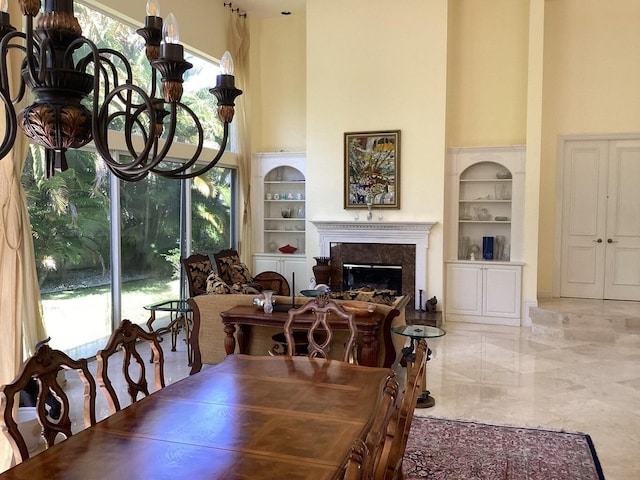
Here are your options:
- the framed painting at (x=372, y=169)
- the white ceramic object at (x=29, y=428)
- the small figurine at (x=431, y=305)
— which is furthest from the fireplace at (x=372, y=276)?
the white ceramic object at (x=29, y=428)

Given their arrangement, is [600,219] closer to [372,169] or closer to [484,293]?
[484,293]

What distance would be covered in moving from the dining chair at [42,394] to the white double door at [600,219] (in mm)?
7519

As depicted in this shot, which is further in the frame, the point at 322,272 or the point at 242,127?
the point at 242,127

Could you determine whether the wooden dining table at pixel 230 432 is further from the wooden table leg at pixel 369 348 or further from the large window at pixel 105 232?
the large window at pixel 105 232

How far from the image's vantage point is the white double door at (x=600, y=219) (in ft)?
25.7

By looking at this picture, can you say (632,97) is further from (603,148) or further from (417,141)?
(417,141)

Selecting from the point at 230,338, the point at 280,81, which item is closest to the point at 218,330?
the point at 230,338

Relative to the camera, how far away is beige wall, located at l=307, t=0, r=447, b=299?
7516 mm

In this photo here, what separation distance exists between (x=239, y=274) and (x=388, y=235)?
222cm

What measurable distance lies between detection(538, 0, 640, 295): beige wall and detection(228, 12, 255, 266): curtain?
182 inches

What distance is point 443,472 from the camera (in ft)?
10.8

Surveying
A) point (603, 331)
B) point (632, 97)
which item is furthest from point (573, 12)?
point (603, 331)

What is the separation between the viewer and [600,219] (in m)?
7.96

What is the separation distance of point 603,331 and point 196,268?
509cm
